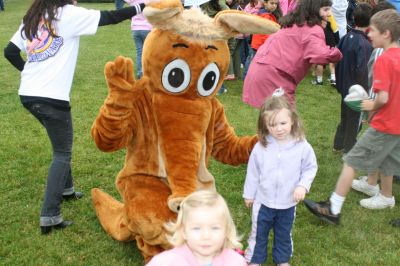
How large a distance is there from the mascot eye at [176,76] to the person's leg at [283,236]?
107 cm

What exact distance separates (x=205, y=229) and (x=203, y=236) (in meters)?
0.03

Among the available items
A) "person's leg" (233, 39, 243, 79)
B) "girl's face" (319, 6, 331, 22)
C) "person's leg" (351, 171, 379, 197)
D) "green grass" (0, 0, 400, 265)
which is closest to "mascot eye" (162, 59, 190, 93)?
"green grass" (0, 0, 400, 265)

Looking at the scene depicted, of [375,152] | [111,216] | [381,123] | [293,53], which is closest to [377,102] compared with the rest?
[381,123]

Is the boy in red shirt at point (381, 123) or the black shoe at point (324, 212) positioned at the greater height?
the boy in red shirt at point (381, 123)

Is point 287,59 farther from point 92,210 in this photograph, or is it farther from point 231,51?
point 231,51

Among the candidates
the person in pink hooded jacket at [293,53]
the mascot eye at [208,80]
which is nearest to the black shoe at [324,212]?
the person in pink hooded jacket at [293,53]

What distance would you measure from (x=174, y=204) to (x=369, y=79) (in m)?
2.83

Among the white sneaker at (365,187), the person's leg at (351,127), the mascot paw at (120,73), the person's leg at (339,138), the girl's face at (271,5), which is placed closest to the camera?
the mascot paw at (120,73)

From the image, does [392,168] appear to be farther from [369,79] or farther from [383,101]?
[369,79]

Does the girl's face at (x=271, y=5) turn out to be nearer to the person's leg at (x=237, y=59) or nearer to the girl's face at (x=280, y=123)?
the person's leg at (x=237, y=59)

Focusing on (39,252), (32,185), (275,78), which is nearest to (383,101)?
(275,78)

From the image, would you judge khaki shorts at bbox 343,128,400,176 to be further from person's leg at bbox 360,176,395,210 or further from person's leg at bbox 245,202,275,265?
person's leg at bbox 245,202,275,265

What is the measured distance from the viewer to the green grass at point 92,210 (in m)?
3.54

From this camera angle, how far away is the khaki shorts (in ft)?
13.0
